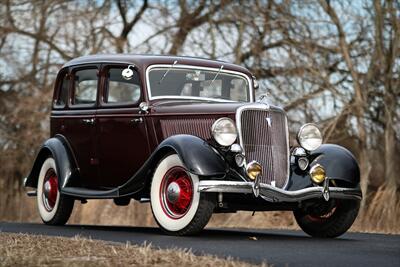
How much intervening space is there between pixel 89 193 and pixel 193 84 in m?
1.77

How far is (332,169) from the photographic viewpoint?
29.1 feet

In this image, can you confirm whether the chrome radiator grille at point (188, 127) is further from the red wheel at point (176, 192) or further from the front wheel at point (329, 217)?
the front wheel at point (329, 217)

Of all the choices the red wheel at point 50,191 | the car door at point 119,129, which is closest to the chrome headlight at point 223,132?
the car door at point 119,129

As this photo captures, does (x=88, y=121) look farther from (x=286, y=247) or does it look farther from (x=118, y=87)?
(x=286, y=247)

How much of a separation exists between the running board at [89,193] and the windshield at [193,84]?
1.19 meters

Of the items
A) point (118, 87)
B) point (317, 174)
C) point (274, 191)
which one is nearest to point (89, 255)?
point (274, 191)

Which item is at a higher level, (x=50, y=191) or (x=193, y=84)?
(x=193, y=84)

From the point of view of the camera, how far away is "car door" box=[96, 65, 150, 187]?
9531mm

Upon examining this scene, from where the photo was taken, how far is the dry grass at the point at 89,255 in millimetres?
5922

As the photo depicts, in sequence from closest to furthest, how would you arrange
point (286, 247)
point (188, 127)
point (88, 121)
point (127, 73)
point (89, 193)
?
point (286, 247) → point (188, 127) → point (127, 73) → point (89, 193) → point (88, 121)

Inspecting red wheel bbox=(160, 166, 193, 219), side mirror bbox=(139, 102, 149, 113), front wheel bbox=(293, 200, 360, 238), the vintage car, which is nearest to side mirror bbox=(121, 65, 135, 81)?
the vintage car

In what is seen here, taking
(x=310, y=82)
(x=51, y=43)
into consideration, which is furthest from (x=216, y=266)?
(x=51, y=43)

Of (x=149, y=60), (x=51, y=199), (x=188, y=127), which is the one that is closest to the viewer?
(x=188, y=127)

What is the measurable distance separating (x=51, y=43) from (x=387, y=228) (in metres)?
12.6
